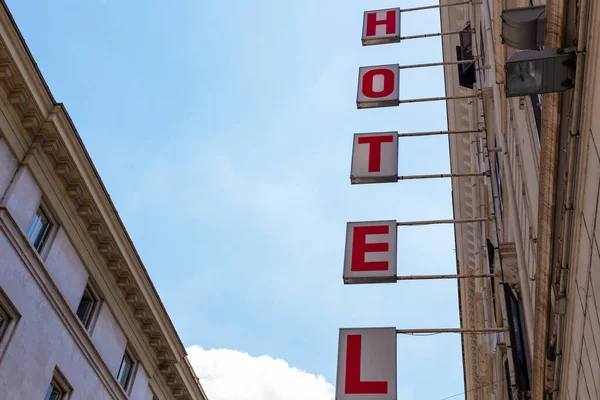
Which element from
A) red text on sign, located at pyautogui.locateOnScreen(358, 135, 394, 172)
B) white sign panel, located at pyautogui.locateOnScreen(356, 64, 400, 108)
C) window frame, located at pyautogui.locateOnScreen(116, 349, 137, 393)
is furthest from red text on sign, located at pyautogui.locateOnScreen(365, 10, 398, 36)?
window frame, located at pyautogui.locateOnScreen(116, 349, 137, 393)

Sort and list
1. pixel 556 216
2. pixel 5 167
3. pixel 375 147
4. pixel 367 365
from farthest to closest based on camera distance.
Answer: pixel 5 167, pixel 375 147, pixel 367 365, pixel 556 216

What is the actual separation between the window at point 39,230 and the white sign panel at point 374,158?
33.1ft

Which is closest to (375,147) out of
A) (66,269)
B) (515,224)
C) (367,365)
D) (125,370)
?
(515,224)

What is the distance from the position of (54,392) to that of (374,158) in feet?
40.9

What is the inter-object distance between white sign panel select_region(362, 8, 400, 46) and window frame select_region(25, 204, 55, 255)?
39.6ft

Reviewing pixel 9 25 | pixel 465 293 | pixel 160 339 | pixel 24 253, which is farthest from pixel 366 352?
pixel 465 293

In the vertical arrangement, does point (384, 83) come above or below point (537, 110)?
above

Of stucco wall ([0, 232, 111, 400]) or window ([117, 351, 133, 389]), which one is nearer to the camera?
stucco wall ([0, 232, 111, 400])

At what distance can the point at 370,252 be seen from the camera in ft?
51.9

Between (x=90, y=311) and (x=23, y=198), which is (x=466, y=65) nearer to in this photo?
(x=23, y=198)

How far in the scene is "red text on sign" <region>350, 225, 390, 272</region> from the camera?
50.9 feet

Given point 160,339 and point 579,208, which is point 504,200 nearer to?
point 579,208

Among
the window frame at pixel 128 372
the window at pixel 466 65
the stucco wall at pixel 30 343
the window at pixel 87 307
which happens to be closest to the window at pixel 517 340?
the window at pixel 466 65

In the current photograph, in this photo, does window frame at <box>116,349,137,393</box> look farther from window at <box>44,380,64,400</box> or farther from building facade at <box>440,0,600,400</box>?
building facade at <box>440,0,600,400</box>
